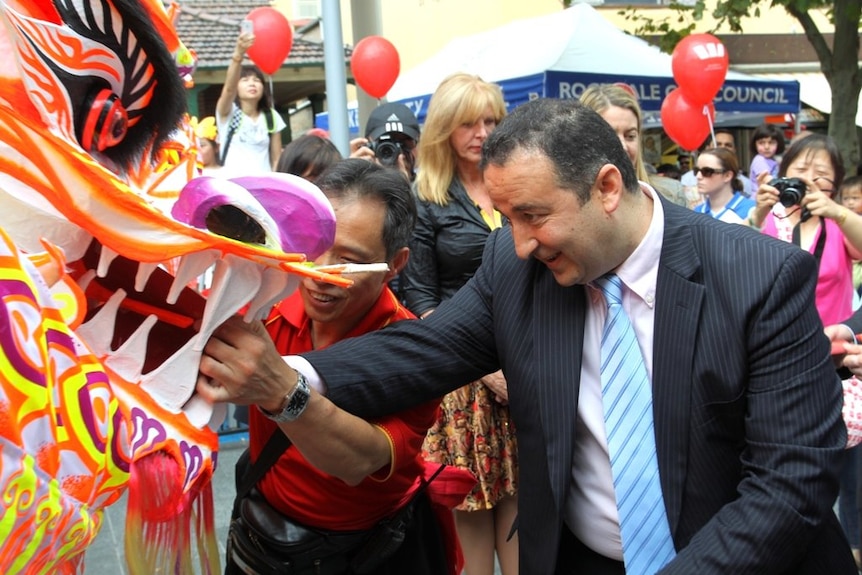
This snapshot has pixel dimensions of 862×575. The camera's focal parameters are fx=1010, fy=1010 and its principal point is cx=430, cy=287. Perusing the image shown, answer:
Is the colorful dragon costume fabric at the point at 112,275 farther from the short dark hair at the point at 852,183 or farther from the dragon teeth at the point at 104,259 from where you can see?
the short dark hair at the point at 852,183

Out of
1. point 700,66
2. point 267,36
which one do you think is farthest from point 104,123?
point 700,66

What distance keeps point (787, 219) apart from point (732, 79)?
614 centimetres

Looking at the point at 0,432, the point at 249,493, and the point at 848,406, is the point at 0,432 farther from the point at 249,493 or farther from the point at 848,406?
the point at 848,406

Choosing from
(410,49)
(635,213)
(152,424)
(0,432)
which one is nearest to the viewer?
(0,432)

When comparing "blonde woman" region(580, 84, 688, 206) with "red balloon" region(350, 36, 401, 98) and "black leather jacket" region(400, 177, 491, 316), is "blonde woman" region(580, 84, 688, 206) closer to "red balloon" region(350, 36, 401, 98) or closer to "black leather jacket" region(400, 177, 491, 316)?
"black leather jacket" region(400, 177, 491, 316)

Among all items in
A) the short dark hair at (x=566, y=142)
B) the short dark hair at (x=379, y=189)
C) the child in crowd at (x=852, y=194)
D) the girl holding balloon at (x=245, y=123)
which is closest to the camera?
the short dark hair at (x=566, y=142)

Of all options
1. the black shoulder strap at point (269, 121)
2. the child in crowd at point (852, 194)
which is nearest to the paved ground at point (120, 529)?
the black shoulder strap at point (269, 121)

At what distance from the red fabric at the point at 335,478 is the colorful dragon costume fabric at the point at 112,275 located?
49 cm

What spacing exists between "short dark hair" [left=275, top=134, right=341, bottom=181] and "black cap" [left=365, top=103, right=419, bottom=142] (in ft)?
2.66

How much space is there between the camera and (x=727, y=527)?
1.76 meters

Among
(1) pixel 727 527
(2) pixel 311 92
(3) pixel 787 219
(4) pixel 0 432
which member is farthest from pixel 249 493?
(2) pixel 311 92

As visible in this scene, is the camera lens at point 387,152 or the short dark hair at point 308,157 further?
the camera lens at point 387,152

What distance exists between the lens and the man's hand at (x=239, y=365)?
141cm

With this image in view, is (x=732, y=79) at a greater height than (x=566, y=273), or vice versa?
(x=566, y=273)
